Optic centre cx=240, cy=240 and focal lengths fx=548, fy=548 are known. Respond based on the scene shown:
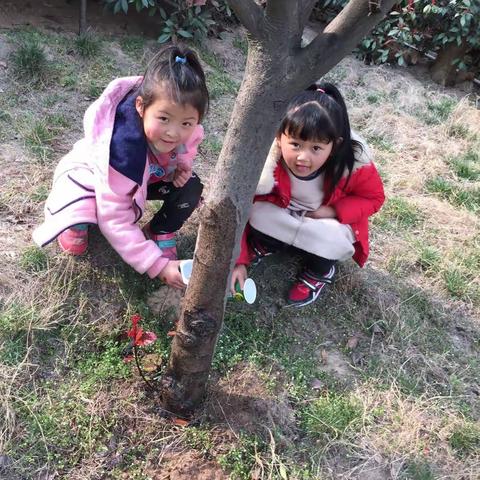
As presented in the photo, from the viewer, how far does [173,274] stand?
7.71ft

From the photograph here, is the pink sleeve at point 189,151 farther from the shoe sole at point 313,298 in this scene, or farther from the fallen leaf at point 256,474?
the fallen leaf at point 256,474

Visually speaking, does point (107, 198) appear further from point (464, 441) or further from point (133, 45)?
point (133, 45)

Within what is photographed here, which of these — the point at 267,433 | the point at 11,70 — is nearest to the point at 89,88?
the point at 11,70

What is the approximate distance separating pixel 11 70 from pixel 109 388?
273cm

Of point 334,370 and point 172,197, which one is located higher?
point 172,197

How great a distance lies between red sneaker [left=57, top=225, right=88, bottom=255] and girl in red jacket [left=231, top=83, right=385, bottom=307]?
2.35 feet

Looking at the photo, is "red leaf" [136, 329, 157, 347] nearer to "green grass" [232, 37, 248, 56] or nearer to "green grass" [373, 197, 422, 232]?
"green grass" [373, 197, 422, 232]

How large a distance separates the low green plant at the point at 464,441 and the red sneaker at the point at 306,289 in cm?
89

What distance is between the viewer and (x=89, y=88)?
160 inches

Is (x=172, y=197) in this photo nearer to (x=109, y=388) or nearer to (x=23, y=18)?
(x=109, y=388)

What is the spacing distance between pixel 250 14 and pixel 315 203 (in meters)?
1.28

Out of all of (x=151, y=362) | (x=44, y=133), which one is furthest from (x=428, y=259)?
(x=44, y=133)

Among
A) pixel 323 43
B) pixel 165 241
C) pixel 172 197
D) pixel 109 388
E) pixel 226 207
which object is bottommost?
pixel 109 388

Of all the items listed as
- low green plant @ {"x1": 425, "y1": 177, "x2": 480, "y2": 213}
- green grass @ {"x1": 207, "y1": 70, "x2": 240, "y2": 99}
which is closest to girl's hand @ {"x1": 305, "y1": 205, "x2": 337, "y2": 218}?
low green plant @ {"x1": 425, "y1": 177, "x2": 480, "y2": 213}
